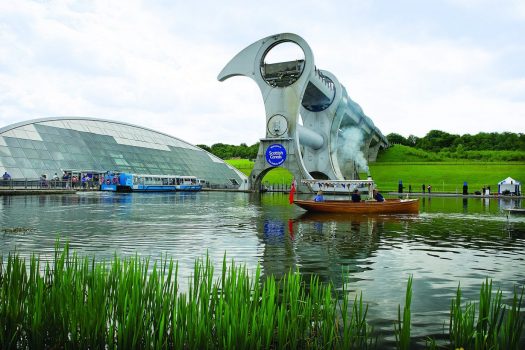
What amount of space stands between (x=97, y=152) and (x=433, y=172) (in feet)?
251

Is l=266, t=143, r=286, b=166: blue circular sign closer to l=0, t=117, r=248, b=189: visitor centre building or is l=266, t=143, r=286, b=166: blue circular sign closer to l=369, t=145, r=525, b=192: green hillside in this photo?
l=0, t=117, r=248, b=189: visitor centre building

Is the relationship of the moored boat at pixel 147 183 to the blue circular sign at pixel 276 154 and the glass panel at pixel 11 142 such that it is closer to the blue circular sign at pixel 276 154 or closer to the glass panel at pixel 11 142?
the glass panel at pixel 11 142

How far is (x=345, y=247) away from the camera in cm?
1617

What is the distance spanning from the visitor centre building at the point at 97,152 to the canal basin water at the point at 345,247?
4366 centimetres

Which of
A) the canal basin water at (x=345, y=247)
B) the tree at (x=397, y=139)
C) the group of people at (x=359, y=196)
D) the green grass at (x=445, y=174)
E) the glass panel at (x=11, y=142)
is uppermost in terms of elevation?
the tree at (x=397, y=139)

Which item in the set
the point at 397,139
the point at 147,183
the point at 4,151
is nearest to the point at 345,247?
the point at 4,151

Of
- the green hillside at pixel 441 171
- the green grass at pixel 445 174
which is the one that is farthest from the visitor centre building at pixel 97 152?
the green hillside at pixel 441 171

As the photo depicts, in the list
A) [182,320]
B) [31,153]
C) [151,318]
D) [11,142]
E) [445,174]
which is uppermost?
[11,142]

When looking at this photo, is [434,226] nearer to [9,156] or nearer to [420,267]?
[420,267]

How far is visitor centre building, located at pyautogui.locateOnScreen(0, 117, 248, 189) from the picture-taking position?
64.4m

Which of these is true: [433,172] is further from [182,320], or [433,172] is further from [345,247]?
[182,320]

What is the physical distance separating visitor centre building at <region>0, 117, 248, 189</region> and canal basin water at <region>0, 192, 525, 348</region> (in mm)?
43664

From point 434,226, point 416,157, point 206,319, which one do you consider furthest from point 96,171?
point 416,157

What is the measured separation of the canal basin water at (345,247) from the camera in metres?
10.1
